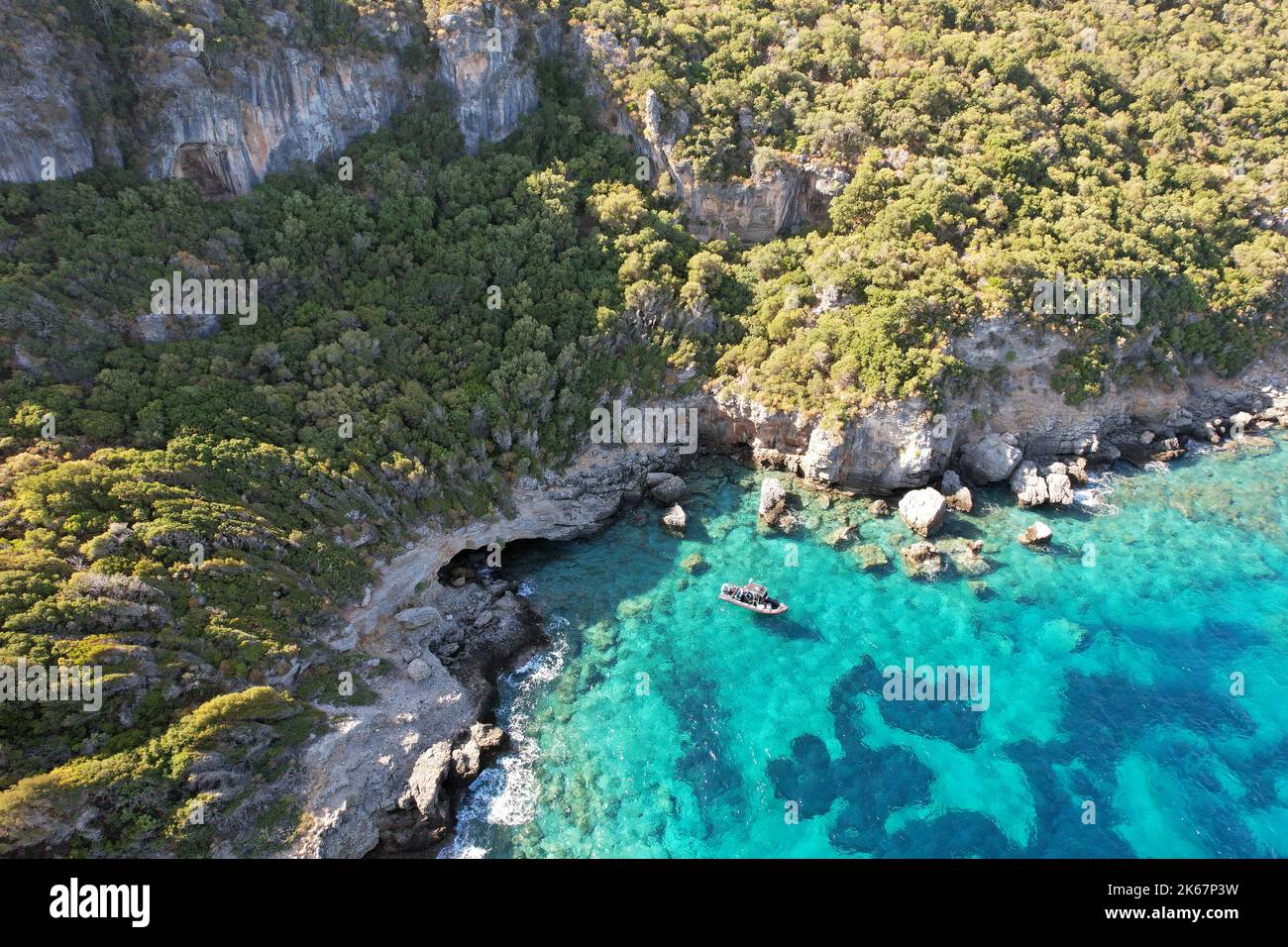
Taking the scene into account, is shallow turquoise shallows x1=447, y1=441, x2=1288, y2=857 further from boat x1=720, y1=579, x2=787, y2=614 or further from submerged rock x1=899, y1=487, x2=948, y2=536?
submerged rock x1=899, y1=487, x2=948, y2=536

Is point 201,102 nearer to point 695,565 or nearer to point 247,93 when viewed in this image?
point 247,93

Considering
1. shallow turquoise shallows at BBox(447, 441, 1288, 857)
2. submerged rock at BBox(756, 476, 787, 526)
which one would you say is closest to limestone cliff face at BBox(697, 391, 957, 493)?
shallow turquoise shallows at BBox(447, 441, 1288, 857)

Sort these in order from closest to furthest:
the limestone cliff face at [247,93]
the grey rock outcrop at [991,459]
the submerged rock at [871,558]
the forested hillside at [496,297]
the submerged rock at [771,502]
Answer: the forested hillside at [496,297] < the limestone cliff face at [247,93] < the submerged rock at [871,558] < the submerged rock at [771,502] < the grey rock outcrop at [991,459]

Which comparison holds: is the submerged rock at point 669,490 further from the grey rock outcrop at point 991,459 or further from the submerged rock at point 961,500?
the grey rock outcrop at point 991,459

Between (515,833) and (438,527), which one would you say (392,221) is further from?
(515,833)

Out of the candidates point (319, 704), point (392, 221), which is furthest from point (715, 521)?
point (392, 221)

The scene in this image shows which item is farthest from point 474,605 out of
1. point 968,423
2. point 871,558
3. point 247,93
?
point 968,423

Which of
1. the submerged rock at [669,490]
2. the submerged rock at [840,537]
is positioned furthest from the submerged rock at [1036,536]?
the submerged rock at [669,490]
